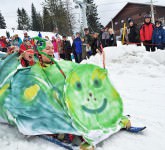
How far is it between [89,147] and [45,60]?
144 centimetres

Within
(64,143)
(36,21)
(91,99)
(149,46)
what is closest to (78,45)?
(149,46)

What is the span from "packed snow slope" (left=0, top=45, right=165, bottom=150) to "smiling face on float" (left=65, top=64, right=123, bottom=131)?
0.93 ft

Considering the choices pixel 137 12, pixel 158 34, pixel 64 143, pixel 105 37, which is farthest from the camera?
pixel 137 12

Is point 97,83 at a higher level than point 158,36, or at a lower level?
lower

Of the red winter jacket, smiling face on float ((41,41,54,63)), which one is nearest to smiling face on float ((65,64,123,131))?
smiling face on float ((41,41,54,63))

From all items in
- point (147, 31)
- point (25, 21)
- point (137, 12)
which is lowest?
point (147, 31)

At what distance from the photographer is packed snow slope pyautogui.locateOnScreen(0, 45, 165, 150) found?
3.45 metres

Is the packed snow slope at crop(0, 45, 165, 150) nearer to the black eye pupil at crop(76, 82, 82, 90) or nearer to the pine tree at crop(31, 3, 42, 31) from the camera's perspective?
the black eye pupil at crop(76, 82, 82, 90)

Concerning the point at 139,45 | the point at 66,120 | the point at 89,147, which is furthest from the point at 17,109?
the point at 139,45

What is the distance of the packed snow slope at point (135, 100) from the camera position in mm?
3449

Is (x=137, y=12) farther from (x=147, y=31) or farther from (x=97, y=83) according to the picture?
(x=97, y=83)

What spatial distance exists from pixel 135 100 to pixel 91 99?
2066 millimetres

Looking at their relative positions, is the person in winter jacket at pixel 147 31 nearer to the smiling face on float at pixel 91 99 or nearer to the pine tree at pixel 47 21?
the smiling face on float at pixel 91 99

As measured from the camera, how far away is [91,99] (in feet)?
11.7
